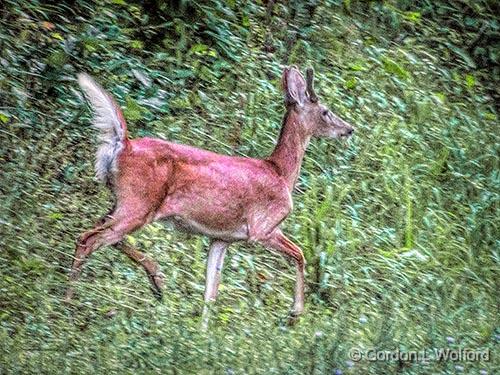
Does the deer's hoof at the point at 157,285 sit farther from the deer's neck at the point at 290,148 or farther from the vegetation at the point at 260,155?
the deer's neck at the point at 290,148

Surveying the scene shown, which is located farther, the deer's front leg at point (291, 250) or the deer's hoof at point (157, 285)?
the deer's front leg at point (291, 250)

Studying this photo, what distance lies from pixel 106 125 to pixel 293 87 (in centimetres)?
202

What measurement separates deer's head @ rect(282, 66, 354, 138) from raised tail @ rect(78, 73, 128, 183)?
193 cm

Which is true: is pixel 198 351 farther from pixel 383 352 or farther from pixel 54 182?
pixel 54 182

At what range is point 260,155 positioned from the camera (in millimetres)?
11180

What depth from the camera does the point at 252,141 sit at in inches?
443

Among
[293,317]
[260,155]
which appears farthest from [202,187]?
[260,155]

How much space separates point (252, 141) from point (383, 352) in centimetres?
416

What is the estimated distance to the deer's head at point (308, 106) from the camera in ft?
32.9

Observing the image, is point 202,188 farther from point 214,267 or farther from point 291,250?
point 291,250

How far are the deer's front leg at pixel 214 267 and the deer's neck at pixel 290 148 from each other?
81 cm

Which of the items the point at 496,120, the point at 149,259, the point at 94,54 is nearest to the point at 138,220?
the point at 149,259

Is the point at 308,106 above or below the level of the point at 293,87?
below

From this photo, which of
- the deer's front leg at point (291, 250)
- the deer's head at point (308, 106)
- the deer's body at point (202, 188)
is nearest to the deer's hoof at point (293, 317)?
the deer's front leg at point (291, 250)
